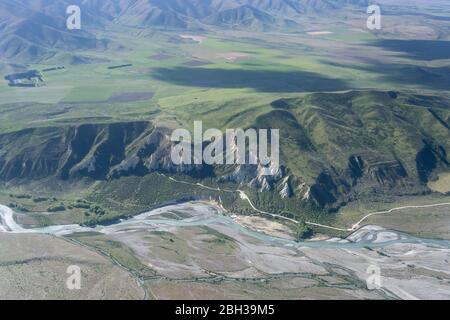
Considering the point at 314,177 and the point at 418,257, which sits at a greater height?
the point at 314,177

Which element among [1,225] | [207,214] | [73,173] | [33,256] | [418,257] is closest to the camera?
[33,256]

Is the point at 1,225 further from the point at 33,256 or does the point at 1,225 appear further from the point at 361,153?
the point at 361,153

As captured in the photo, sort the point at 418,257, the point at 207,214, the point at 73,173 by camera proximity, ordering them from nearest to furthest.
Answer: the point at 418,257
the point at 207,214
the point at 73,173

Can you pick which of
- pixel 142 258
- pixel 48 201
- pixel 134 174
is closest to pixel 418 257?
pixel 142 258

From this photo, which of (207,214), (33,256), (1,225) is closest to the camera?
(33,256)

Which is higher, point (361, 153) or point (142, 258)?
point (361, 153)

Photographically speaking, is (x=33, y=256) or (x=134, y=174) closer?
(x=33, y=256)

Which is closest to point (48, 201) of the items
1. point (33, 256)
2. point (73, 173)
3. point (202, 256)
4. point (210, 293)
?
point (73, 173)

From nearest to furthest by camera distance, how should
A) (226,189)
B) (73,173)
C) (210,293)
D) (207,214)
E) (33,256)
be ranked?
(210,293)
(33,256)
(207,214)
(226,189)
(73,173)

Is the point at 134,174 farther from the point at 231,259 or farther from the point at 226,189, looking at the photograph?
the point at 231,259
